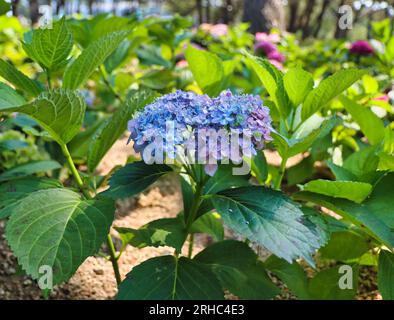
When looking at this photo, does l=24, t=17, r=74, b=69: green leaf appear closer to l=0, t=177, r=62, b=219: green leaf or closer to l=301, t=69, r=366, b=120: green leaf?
l=0, t=177, r=62, b=219: green leaf

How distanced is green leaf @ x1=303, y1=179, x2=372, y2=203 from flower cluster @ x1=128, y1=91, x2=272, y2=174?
0.27 metres

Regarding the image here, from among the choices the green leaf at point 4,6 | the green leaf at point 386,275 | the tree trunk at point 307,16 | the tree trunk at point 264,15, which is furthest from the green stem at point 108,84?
the tree trunk at point 307,16

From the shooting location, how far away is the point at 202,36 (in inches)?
184

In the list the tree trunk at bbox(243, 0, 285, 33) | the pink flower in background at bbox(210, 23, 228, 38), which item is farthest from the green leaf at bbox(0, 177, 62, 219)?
the tree trunk at bbox(243, 0, 285, 33)

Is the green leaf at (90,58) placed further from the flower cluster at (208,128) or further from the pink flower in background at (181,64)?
the pink flower in background at (181,64)

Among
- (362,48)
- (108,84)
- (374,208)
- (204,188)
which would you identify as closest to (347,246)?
(374,208)

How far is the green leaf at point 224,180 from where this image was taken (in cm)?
133

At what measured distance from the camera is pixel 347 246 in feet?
4.82

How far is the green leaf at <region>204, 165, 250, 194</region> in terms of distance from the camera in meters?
1.33

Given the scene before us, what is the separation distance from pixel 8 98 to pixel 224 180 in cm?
62

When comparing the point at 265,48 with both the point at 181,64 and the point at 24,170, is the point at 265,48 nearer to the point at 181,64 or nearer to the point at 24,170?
the point at 181,64
